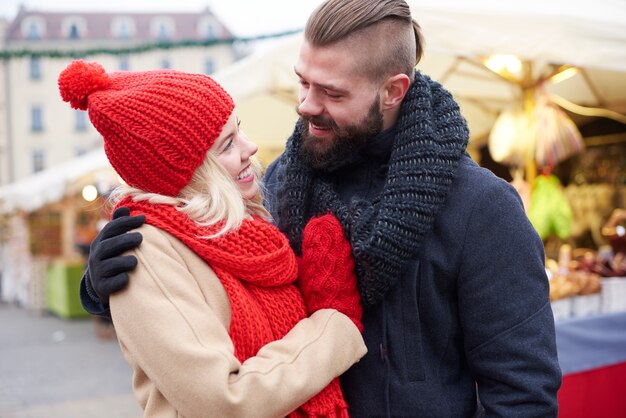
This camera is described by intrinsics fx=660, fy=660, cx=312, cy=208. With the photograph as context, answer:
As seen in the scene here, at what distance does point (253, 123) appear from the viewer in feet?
25.9

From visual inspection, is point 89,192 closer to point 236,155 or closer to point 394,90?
point 236,155

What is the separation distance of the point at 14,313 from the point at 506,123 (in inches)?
519

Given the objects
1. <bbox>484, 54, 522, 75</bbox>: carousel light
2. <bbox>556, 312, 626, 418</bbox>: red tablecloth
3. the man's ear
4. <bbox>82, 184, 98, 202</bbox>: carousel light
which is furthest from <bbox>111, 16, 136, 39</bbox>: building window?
the man's ear

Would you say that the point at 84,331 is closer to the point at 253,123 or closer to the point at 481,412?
the point at 253,123

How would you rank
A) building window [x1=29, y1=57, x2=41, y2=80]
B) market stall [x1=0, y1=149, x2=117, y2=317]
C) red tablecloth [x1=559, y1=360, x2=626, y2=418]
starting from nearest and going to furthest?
1. red tablecloth [x1=559, y1=360, x2=626, y2=418]
2. market stall [x1=0, y1=149, x2=117, y2=317]
3. building window [x1=29, y1=57, x2=41, y2=80]

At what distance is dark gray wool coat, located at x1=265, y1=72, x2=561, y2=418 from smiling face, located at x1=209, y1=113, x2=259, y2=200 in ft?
0.94

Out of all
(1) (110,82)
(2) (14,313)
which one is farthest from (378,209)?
(2) (14,313)

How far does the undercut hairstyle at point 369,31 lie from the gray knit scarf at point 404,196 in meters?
0.11

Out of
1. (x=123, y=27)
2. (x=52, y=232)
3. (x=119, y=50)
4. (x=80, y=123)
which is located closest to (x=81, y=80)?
(x=119, y=50)

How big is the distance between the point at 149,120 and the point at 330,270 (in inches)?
23.0

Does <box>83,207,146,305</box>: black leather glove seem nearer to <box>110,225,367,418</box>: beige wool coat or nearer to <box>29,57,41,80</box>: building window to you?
<box>110,225,367,418</box>: beige wool coat

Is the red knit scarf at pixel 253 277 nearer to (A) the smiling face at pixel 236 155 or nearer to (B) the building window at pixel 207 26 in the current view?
(A) the smiling face at pixel 236 155

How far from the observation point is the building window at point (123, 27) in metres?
49.7

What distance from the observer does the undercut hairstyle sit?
172cm
